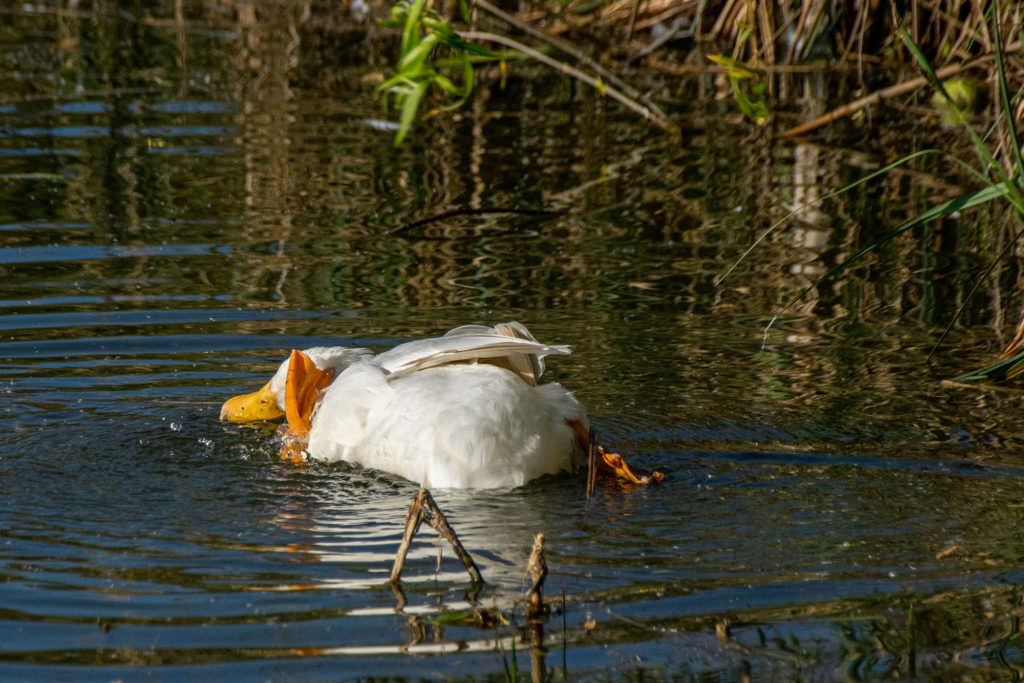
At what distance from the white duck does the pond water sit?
91mm

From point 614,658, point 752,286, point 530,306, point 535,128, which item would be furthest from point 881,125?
point 614,658

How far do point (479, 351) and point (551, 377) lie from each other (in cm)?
95

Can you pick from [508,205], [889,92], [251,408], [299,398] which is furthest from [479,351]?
[889,92]

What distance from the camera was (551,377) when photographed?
16.1 feet

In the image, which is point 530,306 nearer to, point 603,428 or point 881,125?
point 603,428

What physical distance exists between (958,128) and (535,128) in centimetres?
312

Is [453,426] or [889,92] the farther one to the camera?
[889,92]

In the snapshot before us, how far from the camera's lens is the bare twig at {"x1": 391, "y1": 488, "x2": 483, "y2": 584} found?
3.02 metres

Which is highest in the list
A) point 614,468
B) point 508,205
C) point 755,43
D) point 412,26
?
point 755,43

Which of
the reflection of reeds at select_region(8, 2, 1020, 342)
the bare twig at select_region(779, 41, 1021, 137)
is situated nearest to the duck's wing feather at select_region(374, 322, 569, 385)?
the reflection of reeds at select_region(8, 2, 1020, 342)

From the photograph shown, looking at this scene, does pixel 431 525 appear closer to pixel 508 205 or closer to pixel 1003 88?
pixel 1003 88

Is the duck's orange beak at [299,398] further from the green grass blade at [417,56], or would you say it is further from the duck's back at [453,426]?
the green grass blade at [417,56]

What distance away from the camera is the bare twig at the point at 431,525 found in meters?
3.02

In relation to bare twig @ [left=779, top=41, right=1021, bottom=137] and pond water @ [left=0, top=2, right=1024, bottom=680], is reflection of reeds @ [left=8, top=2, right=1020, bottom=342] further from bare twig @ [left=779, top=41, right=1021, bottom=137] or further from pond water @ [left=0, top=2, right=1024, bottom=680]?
bare twig @ [left=779, top=41, right=1021, bottom=137]
